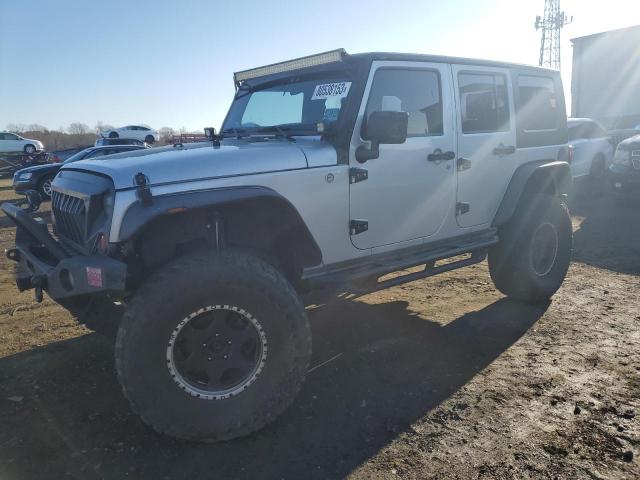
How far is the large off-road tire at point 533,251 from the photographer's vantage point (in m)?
4.70

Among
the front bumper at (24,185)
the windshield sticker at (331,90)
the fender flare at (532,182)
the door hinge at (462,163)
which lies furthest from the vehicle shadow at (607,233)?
the front bumper at (24,185)

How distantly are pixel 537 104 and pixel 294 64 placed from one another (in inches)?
104

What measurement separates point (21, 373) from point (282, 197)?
2.39 metres

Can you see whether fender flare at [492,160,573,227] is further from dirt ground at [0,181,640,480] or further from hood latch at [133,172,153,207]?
hood latch at [133,172,153,207]

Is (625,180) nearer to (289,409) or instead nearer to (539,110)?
(539,110)

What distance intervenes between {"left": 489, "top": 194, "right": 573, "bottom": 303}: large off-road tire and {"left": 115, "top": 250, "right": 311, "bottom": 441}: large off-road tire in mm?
2685

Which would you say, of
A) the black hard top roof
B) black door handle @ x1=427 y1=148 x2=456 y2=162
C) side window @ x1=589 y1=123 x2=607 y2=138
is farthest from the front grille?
side window @ x1=589 y1=123 x2=607 y2=138

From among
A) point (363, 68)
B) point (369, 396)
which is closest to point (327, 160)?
point (363, 68)

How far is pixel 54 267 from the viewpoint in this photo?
2758mm

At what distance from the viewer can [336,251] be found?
3.34 metres

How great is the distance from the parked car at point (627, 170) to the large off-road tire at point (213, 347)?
9855mm

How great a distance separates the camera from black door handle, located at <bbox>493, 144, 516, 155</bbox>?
437 cm

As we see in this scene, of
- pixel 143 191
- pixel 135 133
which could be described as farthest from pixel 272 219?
pixel 135 133

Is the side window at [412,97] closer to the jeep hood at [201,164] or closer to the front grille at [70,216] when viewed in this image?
the jeep hood at [201,164]
